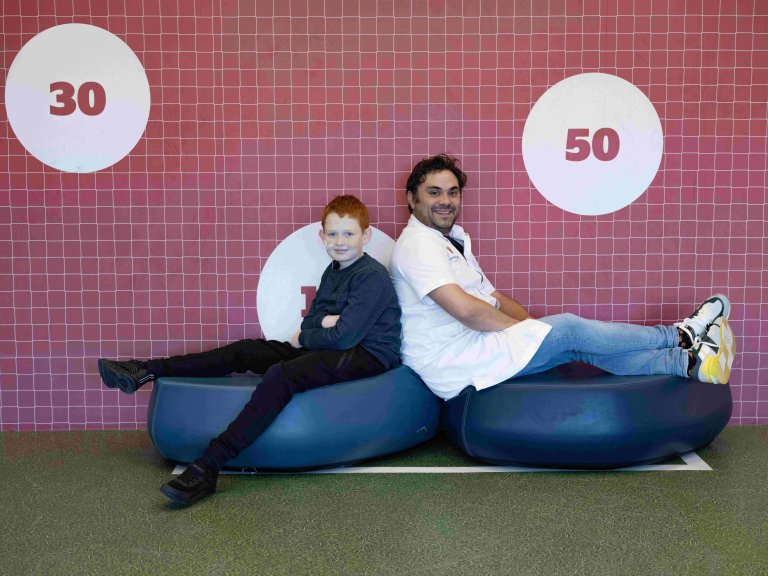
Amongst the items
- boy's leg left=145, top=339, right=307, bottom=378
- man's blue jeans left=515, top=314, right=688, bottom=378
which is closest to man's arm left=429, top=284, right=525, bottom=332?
man's blue jeans left=515, top=314, right=688, bottom=378

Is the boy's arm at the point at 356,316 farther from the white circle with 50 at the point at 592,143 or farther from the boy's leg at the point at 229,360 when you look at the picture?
the white circle with 50 at the point at 592,143

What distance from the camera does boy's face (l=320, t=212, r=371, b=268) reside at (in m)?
3.03

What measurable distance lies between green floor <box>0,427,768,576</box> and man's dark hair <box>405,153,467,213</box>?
115cm

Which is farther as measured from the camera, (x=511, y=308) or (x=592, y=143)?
(x=592, y=143)

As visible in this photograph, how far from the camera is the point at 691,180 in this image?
350cm

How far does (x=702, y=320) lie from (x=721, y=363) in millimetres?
210

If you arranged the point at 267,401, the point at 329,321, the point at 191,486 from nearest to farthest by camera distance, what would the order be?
A: the point at 191,486 < the point at 267,401 < the point at 329,321

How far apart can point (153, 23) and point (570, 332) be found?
2.24m

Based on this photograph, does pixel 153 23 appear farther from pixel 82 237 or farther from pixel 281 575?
pixel 281 575

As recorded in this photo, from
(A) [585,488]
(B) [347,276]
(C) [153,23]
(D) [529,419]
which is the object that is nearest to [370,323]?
(B) [347,276]

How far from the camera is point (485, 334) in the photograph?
9.88 ft

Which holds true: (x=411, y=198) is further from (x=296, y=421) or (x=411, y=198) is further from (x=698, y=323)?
(x=698, y=323)

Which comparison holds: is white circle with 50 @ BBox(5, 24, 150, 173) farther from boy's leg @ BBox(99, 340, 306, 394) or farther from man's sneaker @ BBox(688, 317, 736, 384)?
man's sneaker @ BBox(688, 317, 736, 384)

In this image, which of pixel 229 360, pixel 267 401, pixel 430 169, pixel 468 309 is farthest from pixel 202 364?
pixel 430 169
